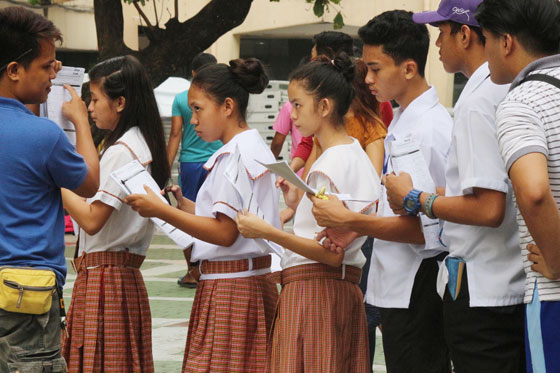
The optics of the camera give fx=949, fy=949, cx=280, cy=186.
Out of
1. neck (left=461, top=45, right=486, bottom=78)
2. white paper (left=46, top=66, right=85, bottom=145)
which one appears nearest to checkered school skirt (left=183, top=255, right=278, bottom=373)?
white paper (left=46, top=66, right=85, bottom=145)

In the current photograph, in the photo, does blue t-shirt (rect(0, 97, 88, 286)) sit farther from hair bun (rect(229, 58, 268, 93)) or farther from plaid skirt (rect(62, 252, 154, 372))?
hair bun (rect(229, 58, 268, 93))

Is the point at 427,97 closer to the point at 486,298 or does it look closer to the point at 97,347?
the point at 486,298

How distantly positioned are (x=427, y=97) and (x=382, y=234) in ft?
2.45

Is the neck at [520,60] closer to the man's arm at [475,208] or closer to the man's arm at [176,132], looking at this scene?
the man's arm at [475,208]

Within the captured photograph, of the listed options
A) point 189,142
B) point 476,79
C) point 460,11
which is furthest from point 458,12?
point 189,142

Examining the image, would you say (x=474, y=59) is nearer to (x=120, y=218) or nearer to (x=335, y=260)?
(x=335, y=260)

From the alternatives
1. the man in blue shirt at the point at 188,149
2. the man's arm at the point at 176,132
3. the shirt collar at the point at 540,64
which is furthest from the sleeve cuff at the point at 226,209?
the man's arm at the point at 176,132

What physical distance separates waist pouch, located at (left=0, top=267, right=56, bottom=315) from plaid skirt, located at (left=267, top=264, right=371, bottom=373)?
1.00 m

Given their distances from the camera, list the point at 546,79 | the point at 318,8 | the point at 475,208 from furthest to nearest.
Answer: the point at 318,8
the point at 475,208
the point at 546,79

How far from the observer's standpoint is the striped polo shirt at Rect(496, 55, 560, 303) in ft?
8.90

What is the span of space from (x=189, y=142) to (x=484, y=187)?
19.7 feet

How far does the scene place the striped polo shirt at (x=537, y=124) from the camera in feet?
8.90

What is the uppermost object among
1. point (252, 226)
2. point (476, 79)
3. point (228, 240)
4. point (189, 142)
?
point (476, 79)

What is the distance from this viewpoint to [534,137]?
271 centimetres
